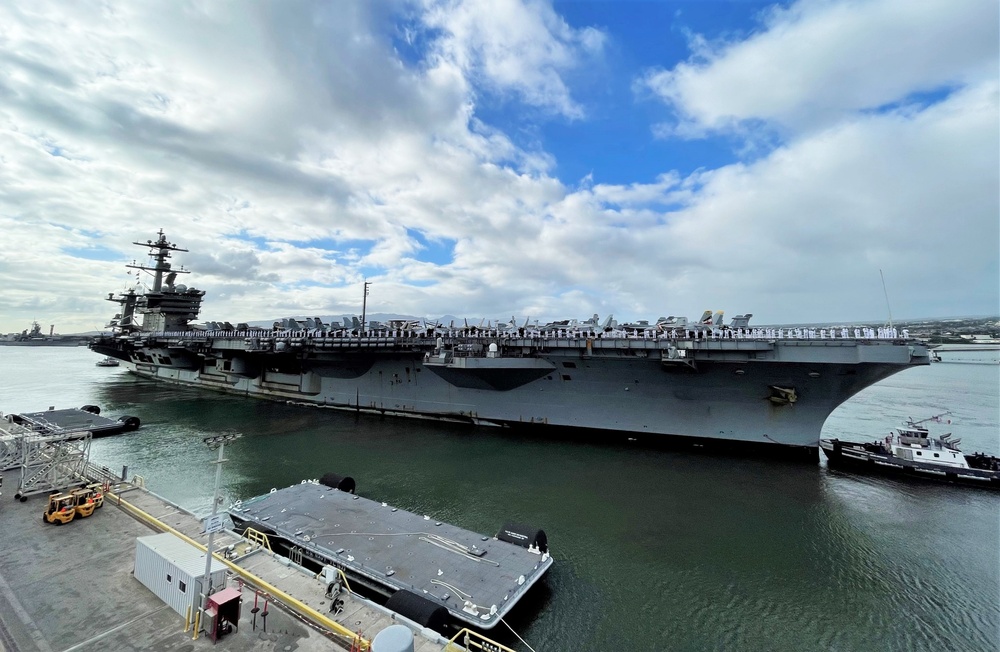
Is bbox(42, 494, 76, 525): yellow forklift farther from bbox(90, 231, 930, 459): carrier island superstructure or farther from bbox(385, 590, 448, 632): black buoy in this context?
bbox(90, 231, 930, 459): carrier island superstructure

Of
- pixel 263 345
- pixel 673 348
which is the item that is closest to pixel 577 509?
pixel 673 348

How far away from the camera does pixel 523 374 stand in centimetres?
1773

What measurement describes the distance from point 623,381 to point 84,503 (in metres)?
15.5

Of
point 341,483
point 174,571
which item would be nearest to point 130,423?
point 341,483

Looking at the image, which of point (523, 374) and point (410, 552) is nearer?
point (410, 552)

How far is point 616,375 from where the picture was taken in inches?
645

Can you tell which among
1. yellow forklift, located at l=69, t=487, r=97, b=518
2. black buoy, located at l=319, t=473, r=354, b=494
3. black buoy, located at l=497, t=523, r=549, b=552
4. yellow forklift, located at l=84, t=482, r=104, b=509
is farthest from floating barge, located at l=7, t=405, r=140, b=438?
black buoy, located at l=497, t=523, r=549, b=552

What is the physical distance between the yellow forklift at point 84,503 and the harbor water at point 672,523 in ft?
9.08

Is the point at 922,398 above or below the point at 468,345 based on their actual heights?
A: below

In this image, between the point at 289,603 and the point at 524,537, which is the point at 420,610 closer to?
the point at 289,603

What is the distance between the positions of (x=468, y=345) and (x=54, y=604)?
45.3ft

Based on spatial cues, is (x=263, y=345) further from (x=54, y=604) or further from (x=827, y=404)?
(x=827, y=404)

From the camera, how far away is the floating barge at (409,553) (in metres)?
6.25

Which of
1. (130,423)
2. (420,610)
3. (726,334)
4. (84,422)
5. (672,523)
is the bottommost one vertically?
(672,523)
